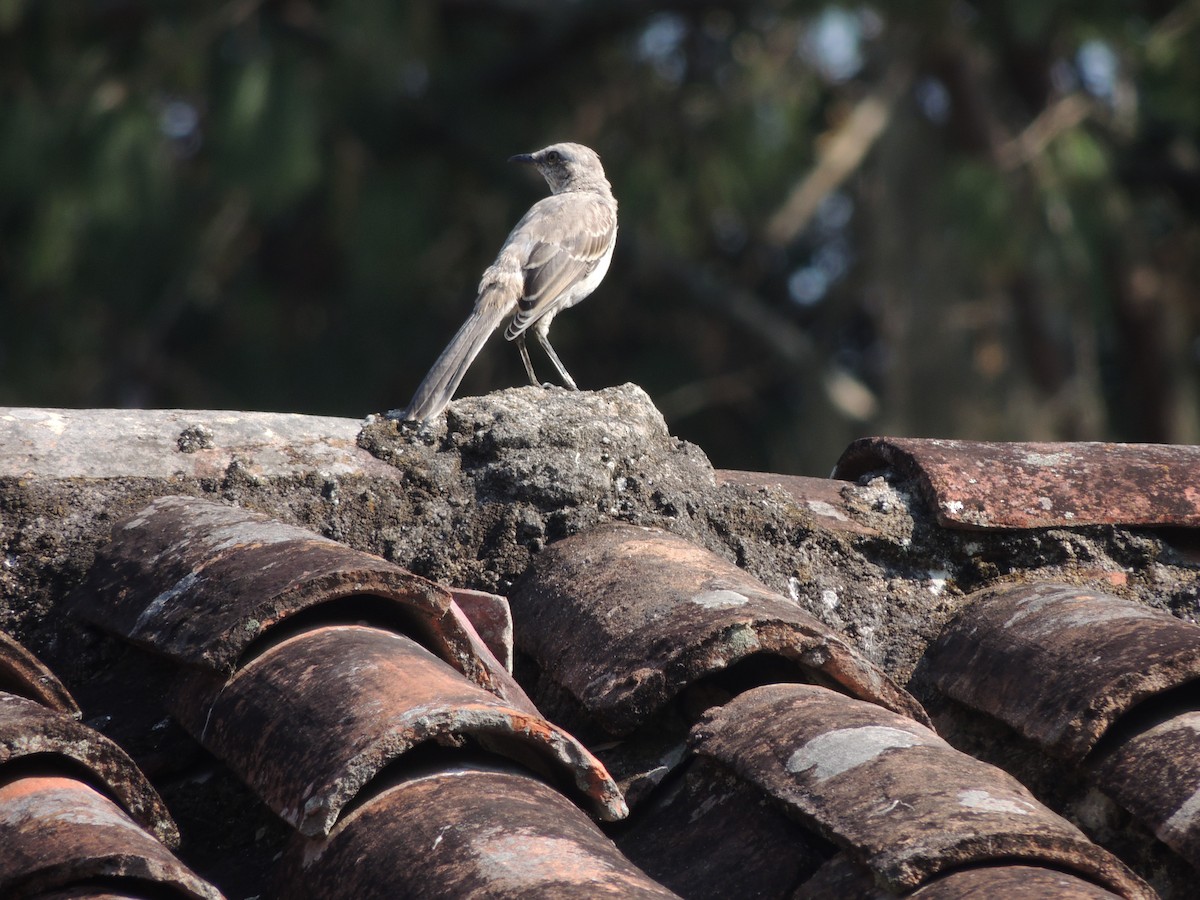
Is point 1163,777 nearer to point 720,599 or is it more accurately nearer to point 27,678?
point 720,599

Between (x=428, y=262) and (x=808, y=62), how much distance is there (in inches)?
183

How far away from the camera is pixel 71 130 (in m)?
14.9

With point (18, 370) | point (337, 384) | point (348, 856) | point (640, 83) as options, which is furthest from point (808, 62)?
point (348, 856)

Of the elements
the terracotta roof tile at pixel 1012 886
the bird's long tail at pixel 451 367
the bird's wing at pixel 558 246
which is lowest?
the terracotta roof tile at pixel 1012 886

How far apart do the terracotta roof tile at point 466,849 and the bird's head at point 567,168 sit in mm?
5559

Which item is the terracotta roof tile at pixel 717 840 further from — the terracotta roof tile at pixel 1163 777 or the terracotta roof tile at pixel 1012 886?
the terracotta roof tile at pixel 1163 777

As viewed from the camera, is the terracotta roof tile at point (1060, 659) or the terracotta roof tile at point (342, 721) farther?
the terracotta roof tile at point (1060, 659)

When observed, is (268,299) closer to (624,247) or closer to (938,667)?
(624,247)

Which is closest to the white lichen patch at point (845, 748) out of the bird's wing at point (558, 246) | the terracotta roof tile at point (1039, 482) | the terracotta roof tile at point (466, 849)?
the terracotta roof tile at point (466, 849)

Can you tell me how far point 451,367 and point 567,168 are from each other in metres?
3.62

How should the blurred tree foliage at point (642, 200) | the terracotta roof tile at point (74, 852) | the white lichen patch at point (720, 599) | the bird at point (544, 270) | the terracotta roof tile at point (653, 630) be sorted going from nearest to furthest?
the terracotta roof tile at point (74, 852), the terracotta roof tile at point (653, 630), the white lichen patch at point (720, 599), the bird at point (544, 270), the blurred tree foliage at point (642, 200)

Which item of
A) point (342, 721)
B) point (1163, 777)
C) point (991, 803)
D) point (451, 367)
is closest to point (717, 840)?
point (991, 803)

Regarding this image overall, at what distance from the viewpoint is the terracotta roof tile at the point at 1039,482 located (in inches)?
145

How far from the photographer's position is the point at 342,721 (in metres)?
2.31
